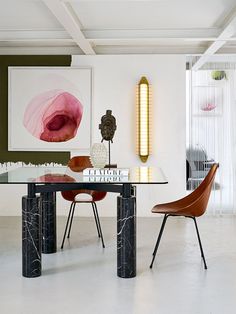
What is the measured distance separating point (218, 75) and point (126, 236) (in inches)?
158

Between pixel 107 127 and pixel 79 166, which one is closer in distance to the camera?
pixel 107 127

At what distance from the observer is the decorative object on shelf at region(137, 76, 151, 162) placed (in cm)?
677

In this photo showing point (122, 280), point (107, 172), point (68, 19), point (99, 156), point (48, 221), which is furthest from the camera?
point (68, 19)

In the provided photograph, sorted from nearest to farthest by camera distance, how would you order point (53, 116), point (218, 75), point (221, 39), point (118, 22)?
1. point (118, 22)
2. point (221, 39)
3. point (53, 116)
4. point (218, 75)

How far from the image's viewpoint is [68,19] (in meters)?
4.89

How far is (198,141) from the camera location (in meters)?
7.07

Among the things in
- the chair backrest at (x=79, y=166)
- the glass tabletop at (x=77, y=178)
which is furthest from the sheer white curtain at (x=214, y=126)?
the glass tabletop at (x=77, y=178)

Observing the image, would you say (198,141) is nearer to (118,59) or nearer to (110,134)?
(118,59)

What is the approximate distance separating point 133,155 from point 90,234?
178cm

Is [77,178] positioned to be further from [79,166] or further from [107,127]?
[79,166]

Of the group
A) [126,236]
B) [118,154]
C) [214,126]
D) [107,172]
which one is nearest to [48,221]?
[107,172]

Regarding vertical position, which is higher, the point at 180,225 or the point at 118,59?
the point at 118,59

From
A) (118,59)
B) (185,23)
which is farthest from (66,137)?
(185,23)

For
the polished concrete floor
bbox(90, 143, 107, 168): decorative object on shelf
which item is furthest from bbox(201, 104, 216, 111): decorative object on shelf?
bbox(90, 143, 107, 168): decorative object on shelf
